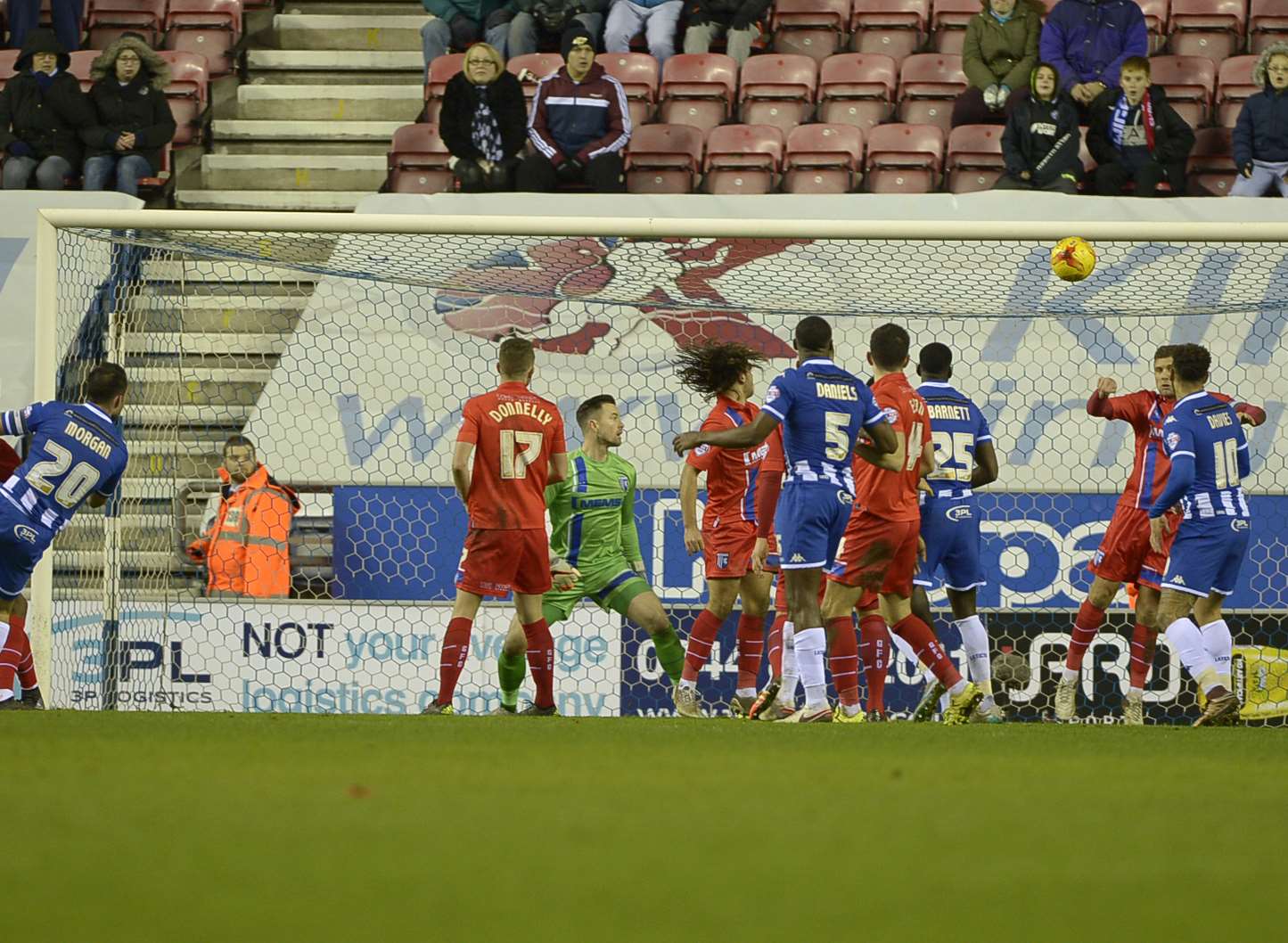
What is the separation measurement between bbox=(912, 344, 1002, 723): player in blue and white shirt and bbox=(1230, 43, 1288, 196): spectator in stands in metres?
3.92

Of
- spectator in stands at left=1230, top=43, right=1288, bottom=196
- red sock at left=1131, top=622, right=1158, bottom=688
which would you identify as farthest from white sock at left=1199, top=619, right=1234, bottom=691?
spectator in stands at left=1230, top=43, right=1288, bottom=196

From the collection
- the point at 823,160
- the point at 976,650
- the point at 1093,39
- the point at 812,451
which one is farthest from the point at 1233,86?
the point at 812,451

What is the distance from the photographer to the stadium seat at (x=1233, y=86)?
13266 millimetres

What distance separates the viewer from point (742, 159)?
13148 mm

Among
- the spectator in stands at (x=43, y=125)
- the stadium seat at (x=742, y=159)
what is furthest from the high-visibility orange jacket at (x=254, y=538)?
the stadium seat at (x=742, y=159)

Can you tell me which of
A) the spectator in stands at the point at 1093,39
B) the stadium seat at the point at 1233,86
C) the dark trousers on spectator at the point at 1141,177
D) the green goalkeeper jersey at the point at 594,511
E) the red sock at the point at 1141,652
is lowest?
the red sock at the point at 1141,652

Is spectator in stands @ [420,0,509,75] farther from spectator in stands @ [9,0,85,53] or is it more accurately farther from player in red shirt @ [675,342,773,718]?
player in red shirt @ [675,342,773,718]

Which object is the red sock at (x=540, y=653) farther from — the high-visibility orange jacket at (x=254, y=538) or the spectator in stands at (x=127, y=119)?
the spectator in stands at (x=127, y=119)

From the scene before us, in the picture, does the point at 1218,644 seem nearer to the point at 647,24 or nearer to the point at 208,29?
the point at 647,24

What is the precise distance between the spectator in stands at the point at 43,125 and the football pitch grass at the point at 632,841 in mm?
7885

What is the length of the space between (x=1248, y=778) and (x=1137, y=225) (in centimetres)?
501

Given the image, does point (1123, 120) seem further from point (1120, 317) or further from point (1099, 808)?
point (1099, 808)

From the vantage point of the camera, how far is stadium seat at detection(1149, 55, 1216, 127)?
13305mm

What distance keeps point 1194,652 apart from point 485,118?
6666 mm
